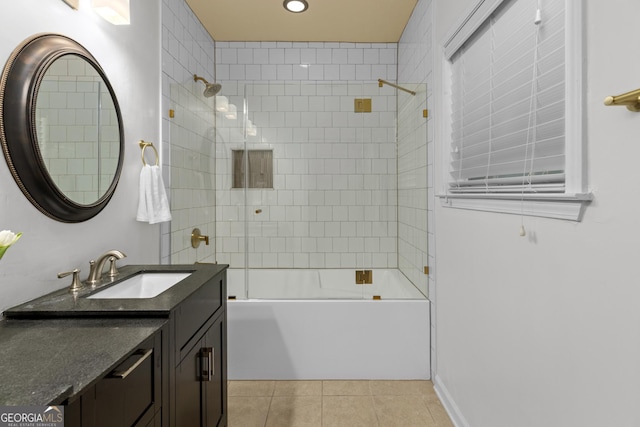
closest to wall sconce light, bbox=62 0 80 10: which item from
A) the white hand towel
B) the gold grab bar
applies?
the white hand towel

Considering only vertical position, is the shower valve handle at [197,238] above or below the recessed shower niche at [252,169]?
below

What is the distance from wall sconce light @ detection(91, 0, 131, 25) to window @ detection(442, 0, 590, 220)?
5.50ft

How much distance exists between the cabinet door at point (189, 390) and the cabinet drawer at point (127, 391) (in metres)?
0.22

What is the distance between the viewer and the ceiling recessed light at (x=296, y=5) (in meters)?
2.64

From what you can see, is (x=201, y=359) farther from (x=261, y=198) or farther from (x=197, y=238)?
(x=261, y=198)

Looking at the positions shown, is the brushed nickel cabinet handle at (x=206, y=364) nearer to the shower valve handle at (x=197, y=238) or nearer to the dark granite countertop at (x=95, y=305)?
the dark granite countertop at (x=95, y=305)

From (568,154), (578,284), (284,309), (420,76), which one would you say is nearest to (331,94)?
(420,76)

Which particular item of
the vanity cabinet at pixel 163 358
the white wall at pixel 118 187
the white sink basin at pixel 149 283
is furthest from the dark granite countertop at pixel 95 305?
the white sink basin at pixel 149 283

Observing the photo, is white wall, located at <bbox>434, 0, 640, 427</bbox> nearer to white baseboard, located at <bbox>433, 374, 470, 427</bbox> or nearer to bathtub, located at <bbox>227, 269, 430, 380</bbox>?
white baseboard, located at <bbox>433, 374, 470, 427</bbox>

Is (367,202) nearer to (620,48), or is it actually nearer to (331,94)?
(331,94)

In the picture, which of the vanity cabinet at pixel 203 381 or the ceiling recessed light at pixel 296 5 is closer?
the vanity cabinet at pixel 203 381

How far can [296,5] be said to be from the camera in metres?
2.70

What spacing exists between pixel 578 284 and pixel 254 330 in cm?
198

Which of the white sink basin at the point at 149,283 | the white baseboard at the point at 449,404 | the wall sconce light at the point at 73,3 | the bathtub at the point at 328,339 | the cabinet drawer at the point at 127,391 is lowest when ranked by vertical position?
the white baseboard at the point at 449,404
